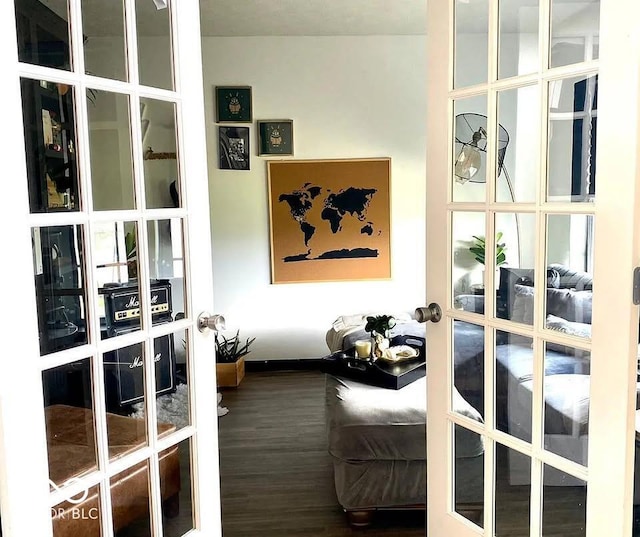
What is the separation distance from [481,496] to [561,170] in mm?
961

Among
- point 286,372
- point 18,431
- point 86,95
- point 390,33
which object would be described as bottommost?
point 286,372

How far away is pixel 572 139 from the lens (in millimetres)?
1508

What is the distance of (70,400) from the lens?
141 centimetres

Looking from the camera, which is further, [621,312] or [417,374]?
[417,374]

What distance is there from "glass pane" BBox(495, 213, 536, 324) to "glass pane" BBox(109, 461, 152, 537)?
1.06 metres

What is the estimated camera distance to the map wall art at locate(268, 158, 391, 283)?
17.3ft

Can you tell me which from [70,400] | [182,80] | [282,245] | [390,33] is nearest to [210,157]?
[282,245]

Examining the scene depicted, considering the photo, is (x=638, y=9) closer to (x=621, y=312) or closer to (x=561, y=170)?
(x=561, y=170)

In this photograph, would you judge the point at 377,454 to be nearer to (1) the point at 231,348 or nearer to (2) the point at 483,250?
(2) the point at 483,250

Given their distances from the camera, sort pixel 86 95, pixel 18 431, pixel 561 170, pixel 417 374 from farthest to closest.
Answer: pixel 417 374 → pixel 561 170 → pixel 86 95 → pixel 18 431

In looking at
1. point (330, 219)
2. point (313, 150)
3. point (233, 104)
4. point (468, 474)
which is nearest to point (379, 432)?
point (468, 474)

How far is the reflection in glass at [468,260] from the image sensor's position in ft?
5.84

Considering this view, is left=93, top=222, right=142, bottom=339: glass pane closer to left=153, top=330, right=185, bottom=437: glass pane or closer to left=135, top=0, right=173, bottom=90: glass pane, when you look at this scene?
left=153, top=330, right=185, bottom=437: glass pane

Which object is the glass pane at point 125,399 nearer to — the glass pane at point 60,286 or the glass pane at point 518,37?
the glass pane at point 60,286
